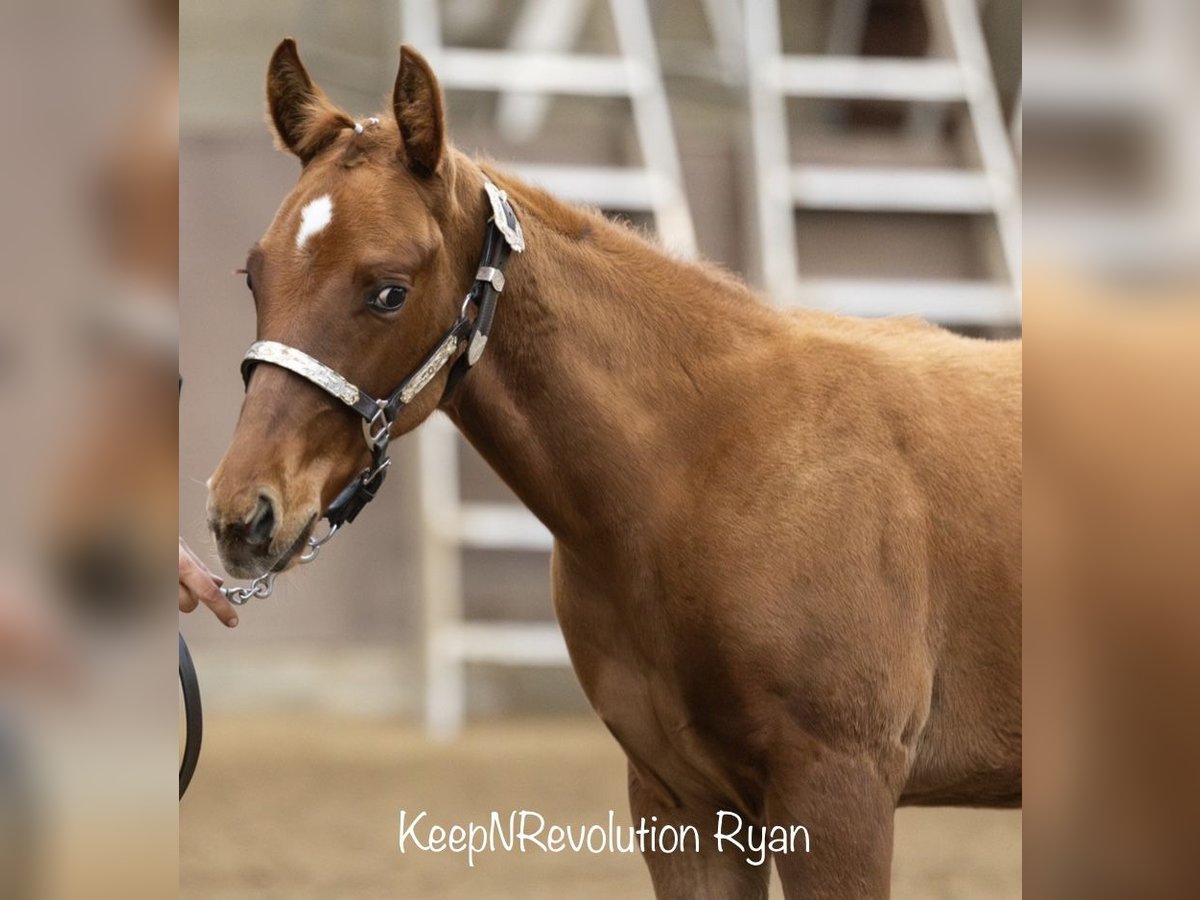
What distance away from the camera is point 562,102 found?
9352mm

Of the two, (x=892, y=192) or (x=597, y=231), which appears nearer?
(x=597, y=231)

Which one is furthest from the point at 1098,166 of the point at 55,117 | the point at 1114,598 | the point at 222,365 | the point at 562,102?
the point at 562,102

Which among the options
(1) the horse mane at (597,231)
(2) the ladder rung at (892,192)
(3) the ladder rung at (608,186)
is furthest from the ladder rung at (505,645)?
(1) the horse mane at (597,231)

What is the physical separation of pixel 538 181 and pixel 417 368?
411 cm

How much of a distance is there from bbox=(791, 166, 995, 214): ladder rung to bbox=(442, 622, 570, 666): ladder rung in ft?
8.21

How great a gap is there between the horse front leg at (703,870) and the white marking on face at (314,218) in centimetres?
113

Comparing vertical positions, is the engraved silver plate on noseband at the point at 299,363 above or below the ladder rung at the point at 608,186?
above

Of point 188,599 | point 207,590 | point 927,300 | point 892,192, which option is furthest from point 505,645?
point 188,599

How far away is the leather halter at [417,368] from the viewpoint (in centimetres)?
188

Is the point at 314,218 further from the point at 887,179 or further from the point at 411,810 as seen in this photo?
the point at 887,179

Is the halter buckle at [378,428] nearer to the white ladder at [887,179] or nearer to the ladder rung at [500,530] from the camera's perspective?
the white ladder at [887,179]

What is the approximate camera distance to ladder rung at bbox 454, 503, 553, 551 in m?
6.52

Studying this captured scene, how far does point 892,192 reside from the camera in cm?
684

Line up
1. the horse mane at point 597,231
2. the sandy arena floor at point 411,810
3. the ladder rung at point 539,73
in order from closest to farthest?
the horse mane at point 597,231 → the sandy arena floor at point 411,810 → the ladder rung at point 539,73
